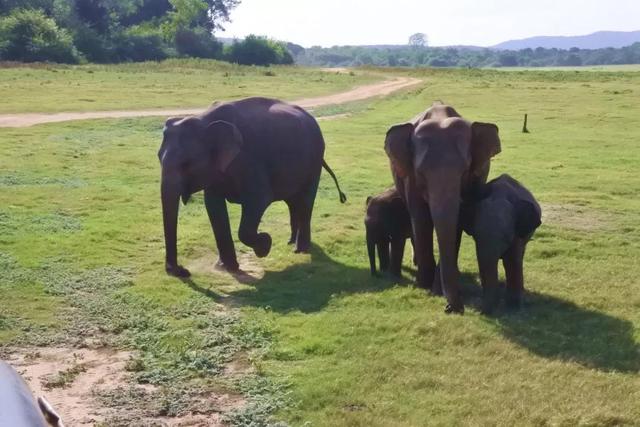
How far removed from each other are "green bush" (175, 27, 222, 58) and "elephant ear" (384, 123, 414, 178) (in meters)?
75.8

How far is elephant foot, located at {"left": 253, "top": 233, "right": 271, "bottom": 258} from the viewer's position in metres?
11.1

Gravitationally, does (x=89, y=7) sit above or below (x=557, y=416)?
above

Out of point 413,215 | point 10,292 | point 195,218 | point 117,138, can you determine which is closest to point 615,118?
point 117,138

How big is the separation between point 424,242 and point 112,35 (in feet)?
227

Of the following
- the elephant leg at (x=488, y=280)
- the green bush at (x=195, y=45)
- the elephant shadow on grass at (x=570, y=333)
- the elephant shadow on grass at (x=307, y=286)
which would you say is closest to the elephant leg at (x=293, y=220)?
the elephant shadow on grass at (x=307, y=286)

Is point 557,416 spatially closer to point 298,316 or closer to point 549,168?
point 298,316

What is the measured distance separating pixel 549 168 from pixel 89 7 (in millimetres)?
65002

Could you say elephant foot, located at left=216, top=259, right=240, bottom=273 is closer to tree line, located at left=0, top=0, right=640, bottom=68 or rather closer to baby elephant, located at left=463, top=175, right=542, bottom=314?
baby elephant, located at left=463, top=175, right=542, bottom=314

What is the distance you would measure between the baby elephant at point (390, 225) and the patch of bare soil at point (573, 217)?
3.95 meters

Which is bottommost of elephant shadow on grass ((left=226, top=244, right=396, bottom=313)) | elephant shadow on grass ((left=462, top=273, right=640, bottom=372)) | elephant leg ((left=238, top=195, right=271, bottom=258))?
elephant shadow on grass ((left=226, top=244, right=396, bottom=313))

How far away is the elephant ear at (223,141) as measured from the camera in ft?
35.1

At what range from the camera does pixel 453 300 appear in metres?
8.98

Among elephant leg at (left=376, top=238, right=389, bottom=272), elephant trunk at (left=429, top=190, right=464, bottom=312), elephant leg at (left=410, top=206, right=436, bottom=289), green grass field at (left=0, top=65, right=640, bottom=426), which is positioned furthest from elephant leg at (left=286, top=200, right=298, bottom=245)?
elephant trunk at (left=429, top=190, right=464, bottom=312)

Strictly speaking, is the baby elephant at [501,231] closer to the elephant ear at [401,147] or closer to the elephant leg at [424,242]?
the elephant leg at [424,242]
